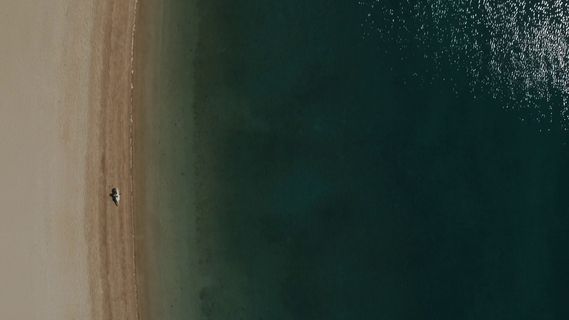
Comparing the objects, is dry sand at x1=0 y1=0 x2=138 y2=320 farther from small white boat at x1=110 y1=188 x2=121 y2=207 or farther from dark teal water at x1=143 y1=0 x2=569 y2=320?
dark teal water at x1=143 y1=0 x2=569 y2=320

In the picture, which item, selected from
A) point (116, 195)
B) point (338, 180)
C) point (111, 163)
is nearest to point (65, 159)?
point (111, 163)

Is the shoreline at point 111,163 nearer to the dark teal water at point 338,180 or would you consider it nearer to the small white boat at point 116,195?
the small white boat at point 116,195

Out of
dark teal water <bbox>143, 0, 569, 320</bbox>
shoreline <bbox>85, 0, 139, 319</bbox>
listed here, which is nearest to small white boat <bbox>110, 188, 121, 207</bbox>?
shoreline <bbox>85, 0, 139, 319</bbox>

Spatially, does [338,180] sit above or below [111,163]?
below

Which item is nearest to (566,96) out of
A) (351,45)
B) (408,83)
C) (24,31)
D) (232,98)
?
(408,83)

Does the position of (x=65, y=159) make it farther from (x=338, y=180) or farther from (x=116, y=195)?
(x=338, y=180)

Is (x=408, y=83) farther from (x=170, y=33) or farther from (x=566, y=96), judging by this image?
(x=170, y=33)

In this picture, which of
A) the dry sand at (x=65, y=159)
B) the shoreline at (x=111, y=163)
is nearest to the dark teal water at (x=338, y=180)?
the shoreline at (x=111, y=163)
